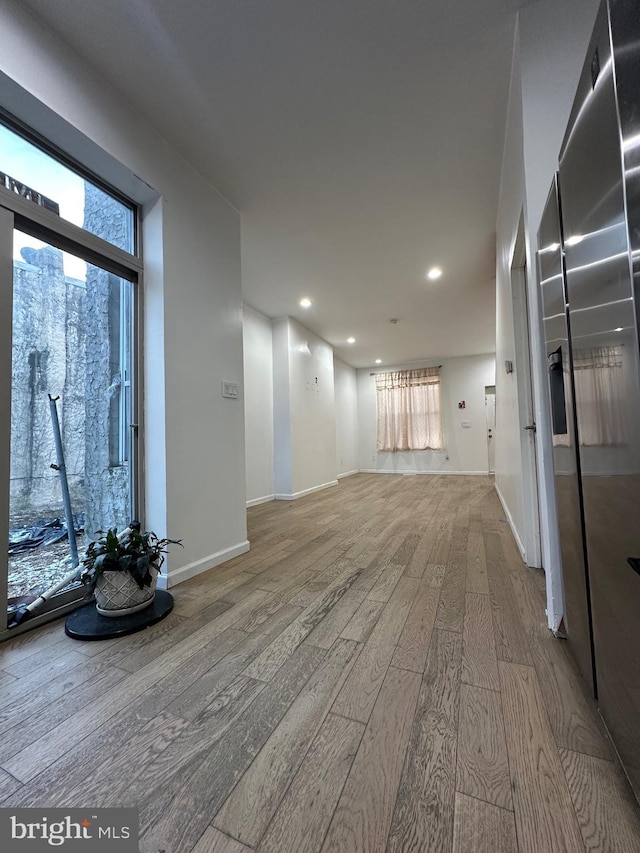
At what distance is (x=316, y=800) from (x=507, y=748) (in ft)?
1.64

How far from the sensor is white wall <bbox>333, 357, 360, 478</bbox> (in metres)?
7.43

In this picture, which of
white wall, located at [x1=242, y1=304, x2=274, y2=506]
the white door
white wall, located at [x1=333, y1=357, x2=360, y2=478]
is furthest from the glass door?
the white door

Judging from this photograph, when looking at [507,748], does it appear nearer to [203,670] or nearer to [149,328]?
[203,670]

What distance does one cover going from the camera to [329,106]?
6.24ft

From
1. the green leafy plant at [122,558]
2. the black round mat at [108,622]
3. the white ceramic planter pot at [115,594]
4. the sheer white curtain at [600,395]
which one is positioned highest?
the sheer white curtain at [600,395]

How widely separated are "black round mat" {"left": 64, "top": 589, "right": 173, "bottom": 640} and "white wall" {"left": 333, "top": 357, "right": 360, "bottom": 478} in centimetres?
554

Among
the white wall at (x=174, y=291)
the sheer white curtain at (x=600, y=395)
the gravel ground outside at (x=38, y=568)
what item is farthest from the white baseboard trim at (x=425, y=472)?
the sheer white curtain at (x=600, y=395)

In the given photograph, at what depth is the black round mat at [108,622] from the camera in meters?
1.48

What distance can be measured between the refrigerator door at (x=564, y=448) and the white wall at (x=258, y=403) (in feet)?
11.8

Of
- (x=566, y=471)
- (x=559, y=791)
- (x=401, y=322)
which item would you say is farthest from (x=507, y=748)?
(x=401, y=322)

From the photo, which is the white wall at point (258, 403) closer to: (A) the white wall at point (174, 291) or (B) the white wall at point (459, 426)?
(A) the white wall at point (174, 291)

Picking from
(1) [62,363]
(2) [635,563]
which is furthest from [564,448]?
(1) [62,363]

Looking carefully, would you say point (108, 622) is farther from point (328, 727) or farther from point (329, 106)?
point (329, 106)

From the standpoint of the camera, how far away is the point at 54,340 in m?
1.75
